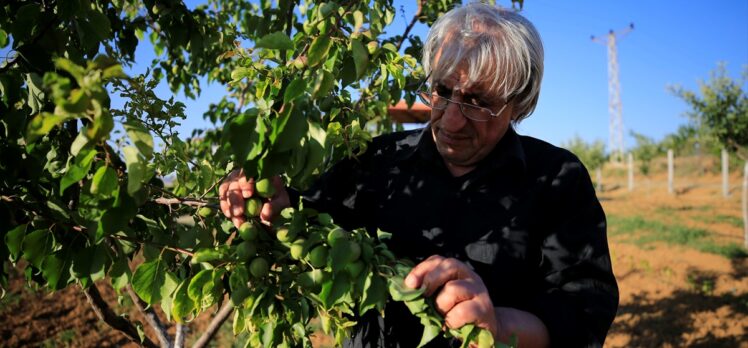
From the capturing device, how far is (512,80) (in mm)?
1703

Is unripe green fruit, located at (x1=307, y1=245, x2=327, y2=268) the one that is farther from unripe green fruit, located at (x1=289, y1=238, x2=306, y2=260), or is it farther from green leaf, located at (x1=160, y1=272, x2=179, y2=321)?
green leaf, located at (x1=160, y1=272, x2=179, y2=321)

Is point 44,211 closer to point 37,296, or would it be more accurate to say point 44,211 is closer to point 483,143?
point 483,143

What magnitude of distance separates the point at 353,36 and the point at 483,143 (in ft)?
2.47

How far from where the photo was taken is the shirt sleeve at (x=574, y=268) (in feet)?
4.78

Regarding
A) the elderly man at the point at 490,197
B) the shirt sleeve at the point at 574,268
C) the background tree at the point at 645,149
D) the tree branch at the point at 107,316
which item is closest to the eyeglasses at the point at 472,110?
the elderly man at the point at 490,197

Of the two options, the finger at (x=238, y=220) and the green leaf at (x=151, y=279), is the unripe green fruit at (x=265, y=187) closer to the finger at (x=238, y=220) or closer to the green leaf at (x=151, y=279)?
the finger at (x=238, y=220)

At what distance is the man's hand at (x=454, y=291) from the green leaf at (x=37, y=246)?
91 cm

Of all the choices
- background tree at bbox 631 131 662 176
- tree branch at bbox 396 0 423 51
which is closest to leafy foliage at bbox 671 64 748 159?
tree branch at bbox 396 0 423 51

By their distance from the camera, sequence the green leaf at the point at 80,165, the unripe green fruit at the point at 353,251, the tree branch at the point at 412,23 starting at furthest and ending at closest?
1. the tree branch at the point at 412,23
2. the unripe green fruit at the point at 353,251
3. the green leaf at the point at 80,165

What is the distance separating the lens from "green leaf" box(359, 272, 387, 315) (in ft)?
3.29

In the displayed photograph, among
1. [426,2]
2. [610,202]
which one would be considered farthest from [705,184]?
[426,2]

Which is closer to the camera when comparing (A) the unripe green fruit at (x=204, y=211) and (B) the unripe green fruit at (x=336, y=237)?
(B) the unripe green fruit at (x=336, y=237)

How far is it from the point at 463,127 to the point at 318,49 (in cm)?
80

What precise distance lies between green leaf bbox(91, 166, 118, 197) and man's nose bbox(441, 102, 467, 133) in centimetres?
112
